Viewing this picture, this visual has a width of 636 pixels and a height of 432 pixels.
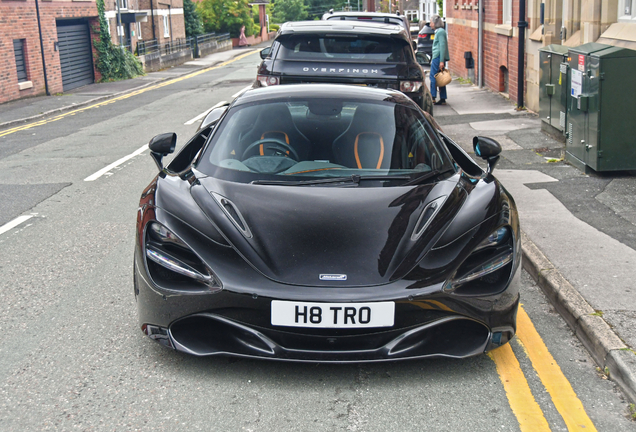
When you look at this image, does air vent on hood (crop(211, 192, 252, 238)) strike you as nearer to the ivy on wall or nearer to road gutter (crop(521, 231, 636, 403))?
road gutter (crop(521, 231, 636, 403))

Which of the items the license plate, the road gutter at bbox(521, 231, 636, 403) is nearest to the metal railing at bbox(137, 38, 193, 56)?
the road gutter at bbox(521, 231, 636, 403)

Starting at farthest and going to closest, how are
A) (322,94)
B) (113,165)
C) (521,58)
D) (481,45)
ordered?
(481,45), (521,58), (113,165), (322,94)

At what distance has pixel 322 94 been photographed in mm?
5418

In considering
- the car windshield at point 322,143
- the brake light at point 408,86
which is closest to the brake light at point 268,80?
the brake light at point 408,86

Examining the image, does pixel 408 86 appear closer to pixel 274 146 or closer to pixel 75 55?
pixel 274 146

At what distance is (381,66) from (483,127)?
184 inches

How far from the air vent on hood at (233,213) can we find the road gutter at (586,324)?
6.59 ft

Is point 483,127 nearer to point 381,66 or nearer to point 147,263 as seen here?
point 381,66

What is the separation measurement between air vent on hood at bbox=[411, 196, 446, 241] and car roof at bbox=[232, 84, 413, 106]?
4.34ft

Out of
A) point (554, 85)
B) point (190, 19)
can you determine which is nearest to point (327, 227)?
point (554, 85)

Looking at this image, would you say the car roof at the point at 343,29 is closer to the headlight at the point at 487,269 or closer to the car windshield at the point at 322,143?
the car windshield at the point at 322,143

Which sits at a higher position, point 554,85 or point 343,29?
point 343,29

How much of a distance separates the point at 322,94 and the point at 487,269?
6.70ft

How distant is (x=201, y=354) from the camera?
3.87m
